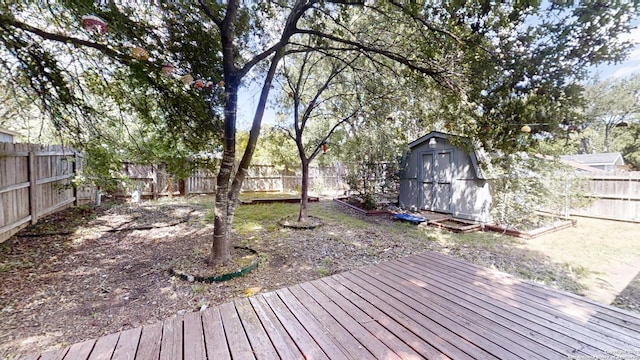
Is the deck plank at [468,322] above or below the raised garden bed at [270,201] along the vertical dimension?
below

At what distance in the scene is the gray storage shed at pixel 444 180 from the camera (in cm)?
674

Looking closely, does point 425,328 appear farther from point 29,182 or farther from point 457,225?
point 29,182

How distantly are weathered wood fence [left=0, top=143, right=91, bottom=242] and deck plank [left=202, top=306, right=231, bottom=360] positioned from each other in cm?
454

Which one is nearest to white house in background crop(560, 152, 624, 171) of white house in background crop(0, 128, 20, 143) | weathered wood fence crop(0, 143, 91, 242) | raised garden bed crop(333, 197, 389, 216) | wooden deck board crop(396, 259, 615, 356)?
raised garden bed crop(333, 197, 389, 216)

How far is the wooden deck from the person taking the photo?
5.52ft

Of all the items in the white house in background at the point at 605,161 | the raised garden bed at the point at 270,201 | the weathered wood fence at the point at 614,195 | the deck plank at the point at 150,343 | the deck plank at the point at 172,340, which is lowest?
the deck plank at the point at 150,343

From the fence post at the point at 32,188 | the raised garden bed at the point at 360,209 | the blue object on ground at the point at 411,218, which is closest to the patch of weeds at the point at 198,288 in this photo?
the fence post at the point at 32,188

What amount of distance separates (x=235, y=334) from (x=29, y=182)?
5854mm

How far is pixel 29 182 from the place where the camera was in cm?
490

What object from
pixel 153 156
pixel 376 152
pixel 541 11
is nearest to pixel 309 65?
pixel 376 152

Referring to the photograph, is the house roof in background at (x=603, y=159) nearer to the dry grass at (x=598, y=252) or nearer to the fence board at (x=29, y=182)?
the dry grass at (x=598, y=252)

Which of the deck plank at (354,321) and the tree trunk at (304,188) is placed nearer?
the deck plank at (354,321)

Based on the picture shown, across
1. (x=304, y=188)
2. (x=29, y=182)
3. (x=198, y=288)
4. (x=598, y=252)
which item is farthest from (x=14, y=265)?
(x=598, y=252)

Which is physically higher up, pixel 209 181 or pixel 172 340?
pixel 209 181
